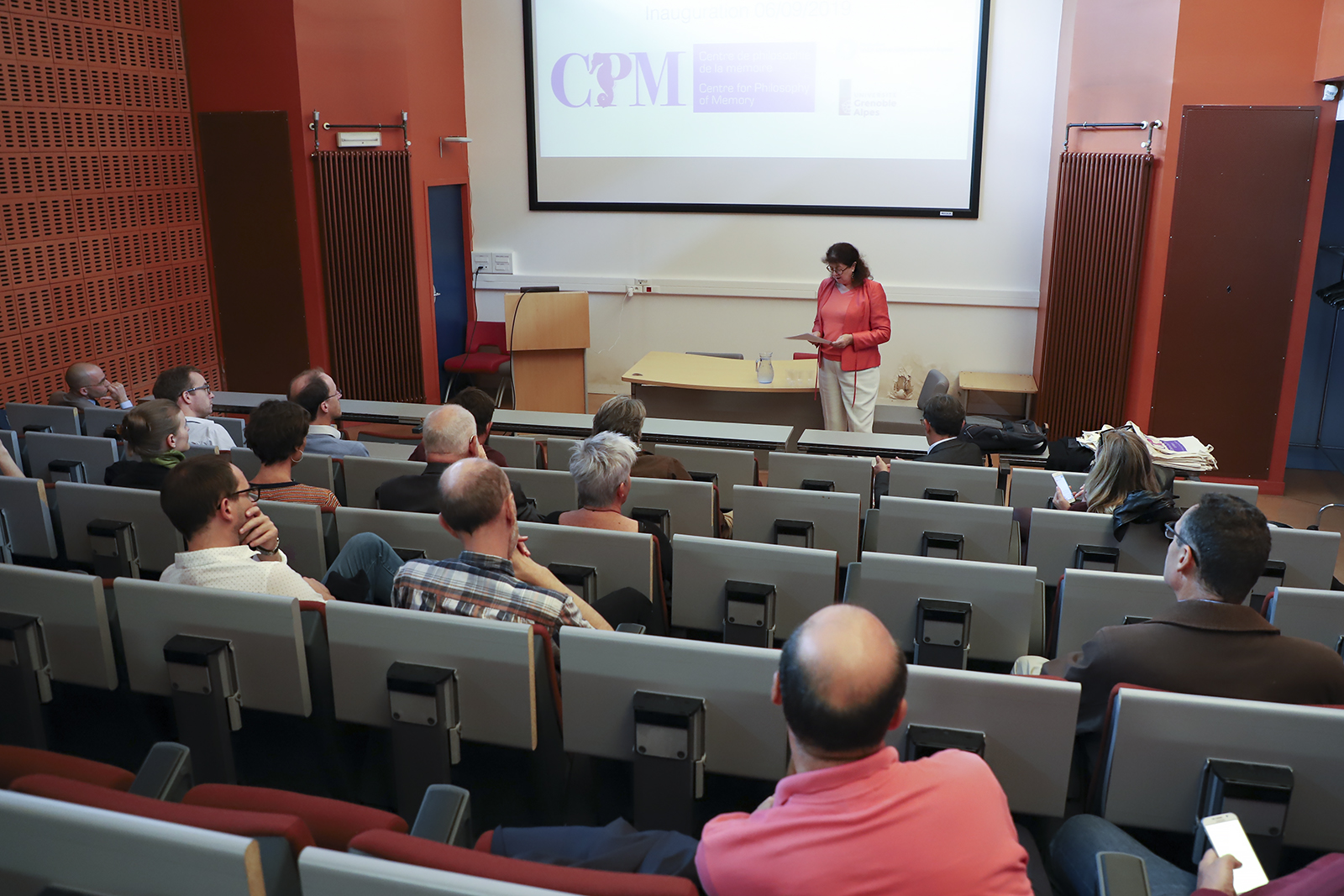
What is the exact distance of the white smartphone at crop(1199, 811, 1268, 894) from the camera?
5.22 ft

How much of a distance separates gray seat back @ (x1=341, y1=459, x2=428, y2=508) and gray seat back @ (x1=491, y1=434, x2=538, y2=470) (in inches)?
26.1

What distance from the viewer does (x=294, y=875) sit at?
1429 millimetres

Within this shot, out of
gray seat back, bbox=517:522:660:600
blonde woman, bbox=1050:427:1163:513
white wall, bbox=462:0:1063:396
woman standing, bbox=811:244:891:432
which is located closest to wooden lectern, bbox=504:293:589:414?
white wall, bbox=462:0:1063:396

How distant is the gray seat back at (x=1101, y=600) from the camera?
2643mm

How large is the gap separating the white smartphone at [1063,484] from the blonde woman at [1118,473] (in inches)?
4.2

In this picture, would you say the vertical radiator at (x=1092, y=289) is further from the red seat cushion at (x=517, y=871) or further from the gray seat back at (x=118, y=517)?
the red seat cushion at (x=517, y=871)

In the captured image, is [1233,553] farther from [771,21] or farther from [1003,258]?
[771,21]

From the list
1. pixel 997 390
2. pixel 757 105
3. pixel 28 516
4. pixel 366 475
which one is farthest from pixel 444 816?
pixel 757 105

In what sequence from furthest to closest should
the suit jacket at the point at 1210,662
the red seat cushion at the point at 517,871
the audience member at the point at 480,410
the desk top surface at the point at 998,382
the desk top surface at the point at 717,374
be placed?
Answer: 1. the desk top surface at the point at 998,382
2. the desk top surface at the point at 717,374
3. the audience member at the point at 480,410
4. the suit jacket at the point at 1210,662
5. the red seat cushion at the point at 517,871

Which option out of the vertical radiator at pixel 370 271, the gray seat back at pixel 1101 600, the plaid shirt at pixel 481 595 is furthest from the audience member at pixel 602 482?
the vertical radiator at pixel 370 271

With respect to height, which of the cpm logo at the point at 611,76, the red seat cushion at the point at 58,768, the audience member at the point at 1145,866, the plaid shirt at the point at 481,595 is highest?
the cpm logo at the point at 611,76

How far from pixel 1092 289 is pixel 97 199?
6948 mm

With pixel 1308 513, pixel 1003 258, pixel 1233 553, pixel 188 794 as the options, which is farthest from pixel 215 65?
pixel 1308 513

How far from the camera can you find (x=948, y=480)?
3.98 metres
